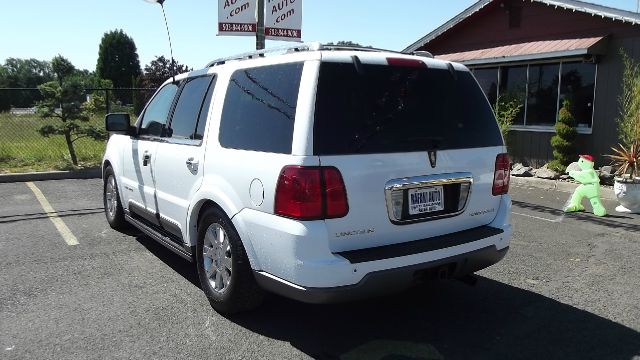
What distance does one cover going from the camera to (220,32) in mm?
9773

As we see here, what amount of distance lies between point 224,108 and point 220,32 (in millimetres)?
6574

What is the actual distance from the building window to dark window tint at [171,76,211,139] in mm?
9888

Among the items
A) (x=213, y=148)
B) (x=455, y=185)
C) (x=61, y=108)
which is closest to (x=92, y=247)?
(x=213, y=148)

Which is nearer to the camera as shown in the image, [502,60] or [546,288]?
[546,288]

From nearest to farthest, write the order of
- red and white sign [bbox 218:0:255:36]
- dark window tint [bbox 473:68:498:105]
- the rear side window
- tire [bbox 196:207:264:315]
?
the rear side window → tire [bbox 196:207:264:315] → red and white sign [bbox 218:0:255:36] → dark window tint [bbox 473:68:498:105]

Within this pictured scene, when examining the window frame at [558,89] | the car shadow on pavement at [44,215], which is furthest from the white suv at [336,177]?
the window frame at [558,89]

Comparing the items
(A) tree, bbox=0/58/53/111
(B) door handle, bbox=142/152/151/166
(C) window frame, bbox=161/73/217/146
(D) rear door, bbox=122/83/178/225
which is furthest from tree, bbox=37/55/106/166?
(C) window frame, bbox=161/73/217/146

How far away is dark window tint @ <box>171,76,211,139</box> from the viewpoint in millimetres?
4125

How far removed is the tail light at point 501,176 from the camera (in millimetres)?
3689

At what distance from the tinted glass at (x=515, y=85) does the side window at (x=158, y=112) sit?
33.2ft

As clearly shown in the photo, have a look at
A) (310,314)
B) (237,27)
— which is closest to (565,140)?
(237,27)

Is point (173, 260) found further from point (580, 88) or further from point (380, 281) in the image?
point (580, 88)

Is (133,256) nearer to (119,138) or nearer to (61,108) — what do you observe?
(119,138)

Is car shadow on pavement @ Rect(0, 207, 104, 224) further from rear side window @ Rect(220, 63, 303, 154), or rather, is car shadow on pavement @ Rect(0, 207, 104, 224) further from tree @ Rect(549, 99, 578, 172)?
tree @ Rect(549, 99, 578, 172)
